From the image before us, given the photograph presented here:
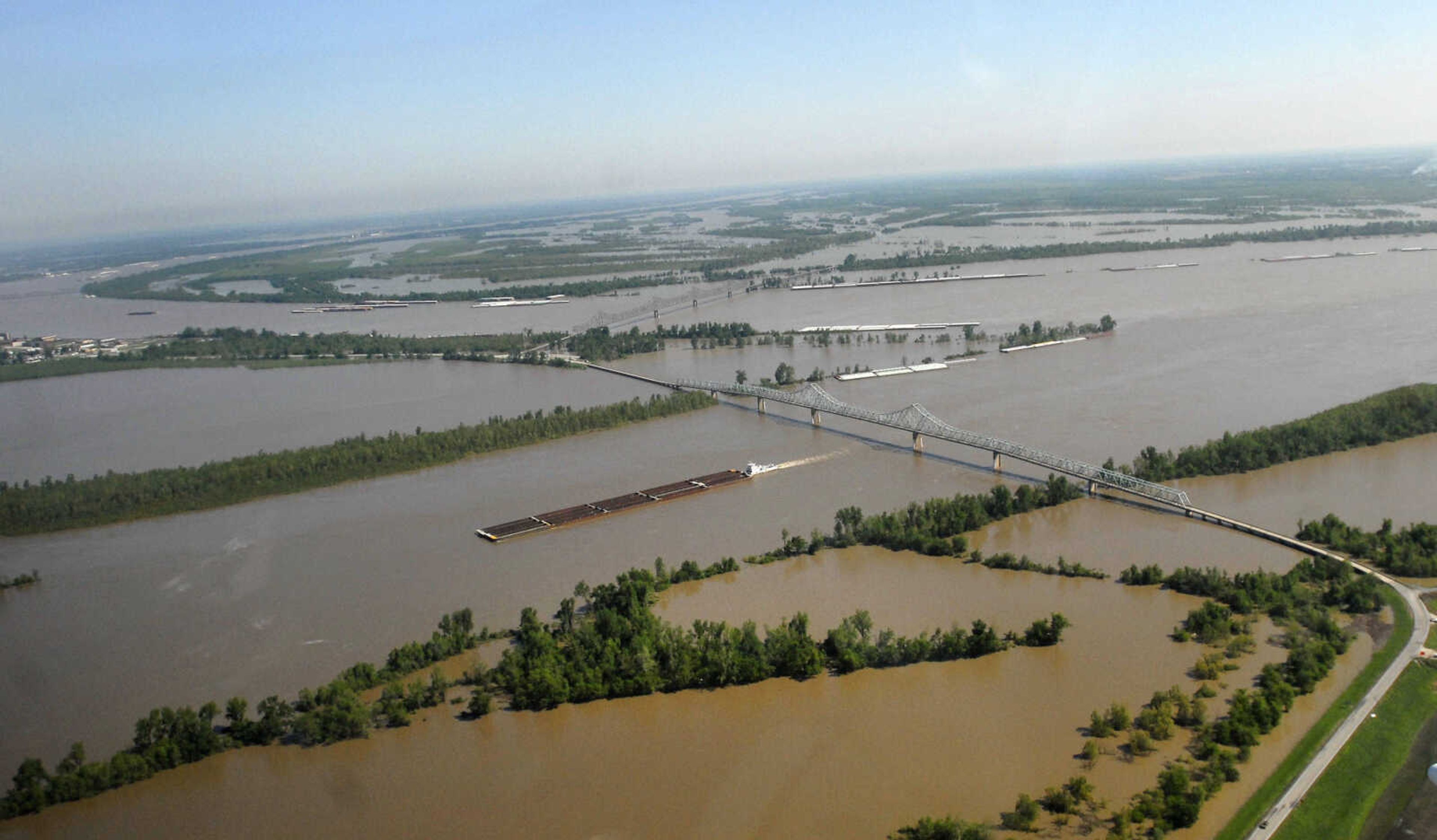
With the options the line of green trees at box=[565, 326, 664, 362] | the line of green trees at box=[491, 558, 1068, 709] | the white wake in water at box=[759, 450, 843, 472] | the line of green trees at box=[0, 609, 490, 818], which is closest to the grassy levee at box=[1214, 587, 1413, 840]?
the line of green trees at box=[491, 558, 1068, 709]

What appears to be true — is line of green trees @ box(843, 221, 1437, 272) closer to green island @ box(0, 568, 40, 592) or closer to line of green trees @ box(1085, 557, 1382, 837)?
line of green trees @ box(1085, 557, 1382, 837)

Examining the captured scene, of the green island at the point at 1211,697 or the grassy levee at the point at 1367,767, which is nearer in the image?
the grassy levee at the point at 1367,767

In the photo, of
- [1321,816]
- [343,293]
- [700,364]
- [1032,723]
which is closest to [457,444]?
[700,364]

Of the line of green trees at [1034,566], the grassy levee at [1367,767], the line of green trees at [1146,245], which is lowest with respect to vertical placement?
the grassy levee at [1367,767]

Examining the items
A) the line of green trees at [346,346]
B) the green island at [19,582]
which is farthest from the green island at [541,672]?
the line of green trees at [346,346]

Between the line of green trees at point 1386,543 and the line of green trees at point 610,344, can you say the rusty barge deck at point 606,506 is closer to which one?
the line of green trees at point 1386,543

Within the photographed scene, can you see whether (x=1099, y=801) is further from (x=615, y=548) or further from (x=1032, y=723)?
(x=615, y=548)
